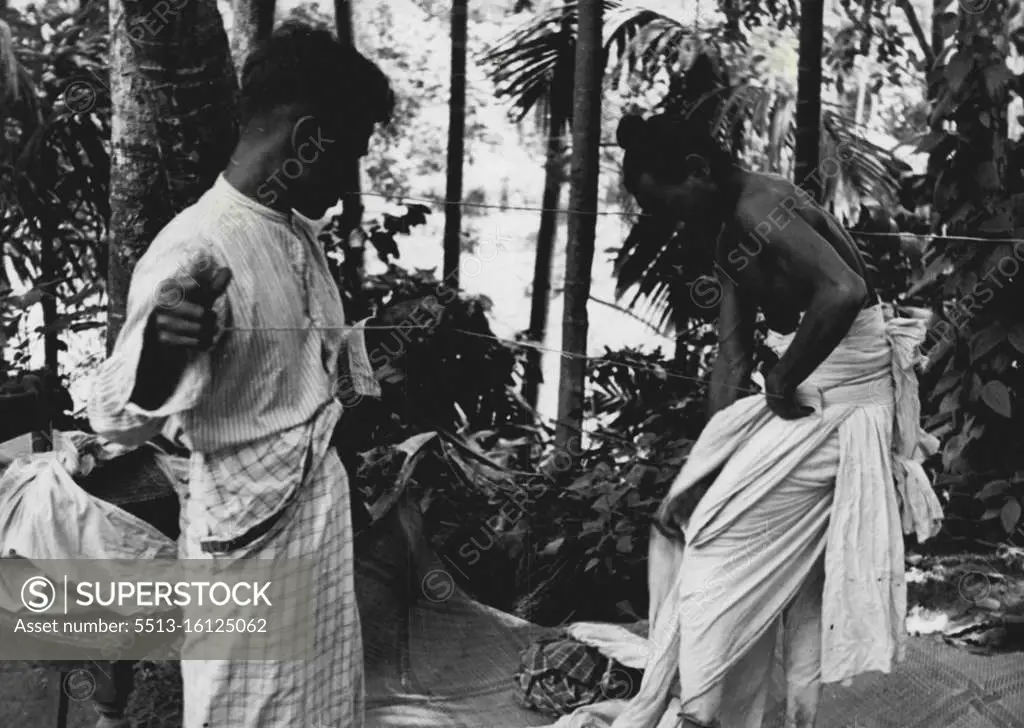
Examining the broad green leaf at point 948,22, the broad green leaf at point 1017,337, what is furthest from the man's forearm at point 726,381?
the broad green leaf at point 948,22

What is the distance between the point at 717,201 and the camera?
3.13 meters

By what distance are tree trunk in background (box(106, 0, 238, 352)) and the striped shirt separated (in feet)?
5.35

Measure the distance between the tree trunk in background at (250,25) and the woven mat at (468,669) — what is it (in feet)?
7.37

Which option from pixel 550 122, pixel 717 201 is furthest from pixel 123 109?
pixel 550 122

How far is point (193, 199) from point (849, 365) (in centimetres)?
202

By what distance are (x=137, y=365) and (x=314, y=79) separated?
602 mm

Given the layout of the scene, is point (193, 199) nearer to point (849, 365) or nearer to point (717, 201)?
point (717, 201)

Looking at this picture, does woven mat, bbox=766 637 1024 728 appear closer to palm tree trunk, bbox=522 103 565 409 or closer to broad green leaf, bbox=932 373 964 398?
broad green leaf, bbox=932 373 964 398

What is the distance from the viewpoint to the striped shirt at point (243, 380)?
2049mm

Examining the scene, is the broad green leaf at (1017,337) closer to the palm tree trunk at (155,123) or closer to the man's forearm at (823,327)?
the man's forearm at (823,327)

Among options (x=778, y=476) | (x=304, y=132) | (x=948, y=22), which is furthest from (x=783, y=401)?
(x=948, y=22)

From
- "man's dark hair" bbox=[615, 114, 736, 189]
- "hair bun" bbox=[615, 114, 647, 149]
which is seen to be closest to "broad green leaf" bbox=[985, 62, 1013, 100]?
"man's dark hair" bbox=[615, 114, 736, 189]

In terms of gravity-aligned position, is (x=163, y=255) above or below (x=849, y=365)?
above

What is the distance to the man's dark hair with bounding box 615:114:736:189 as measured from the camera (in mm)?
3043
